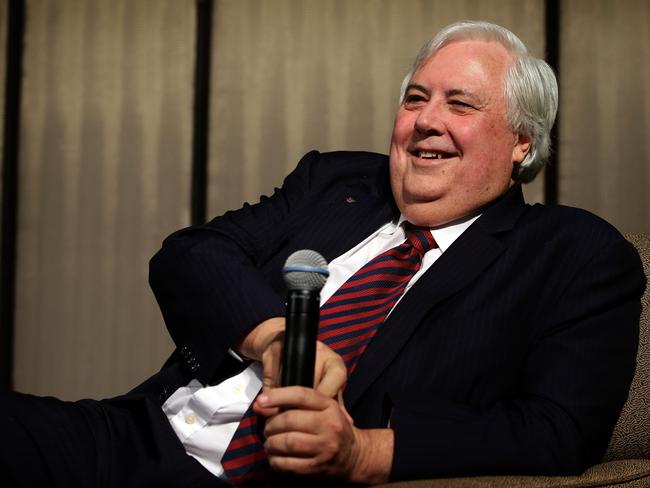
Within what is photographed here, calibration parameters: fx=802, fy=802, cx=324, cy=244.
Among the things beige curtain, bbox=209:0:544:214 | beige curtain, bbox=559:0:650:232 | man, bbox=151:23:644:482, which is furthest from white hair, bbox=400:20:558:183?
beige curtain, bbox=209:0:544:214

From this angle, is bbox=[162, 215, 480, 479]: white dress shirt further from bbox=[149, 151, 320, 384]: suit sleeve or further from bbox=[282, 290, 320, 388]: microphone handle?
bbox=[282, 290, 320, 388]: microphone handle

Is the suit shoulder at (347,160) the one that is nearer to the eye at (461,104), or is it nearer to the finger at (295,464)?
the eye at (461,104)

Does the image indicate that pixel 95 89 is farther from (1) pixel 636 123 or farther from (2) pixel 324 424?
(2) pixel 324 424

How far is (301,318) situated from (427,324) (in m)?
0.48

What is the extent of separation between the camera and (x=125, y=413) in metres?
1.49

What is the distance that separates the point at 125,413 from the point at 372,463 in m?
0.52

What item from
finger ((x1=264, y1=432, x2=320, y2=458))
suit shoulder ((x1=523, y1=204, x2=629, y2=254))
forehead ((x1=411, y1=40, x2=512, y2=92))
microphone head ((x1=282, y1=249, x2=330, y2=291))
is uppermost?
forehead ((x1=411, y1=40, x2=512, y2=92))

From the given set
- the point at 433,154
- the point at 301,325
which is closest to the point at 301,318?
the point at 301,325

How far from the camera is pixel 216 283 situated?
4.91 ft

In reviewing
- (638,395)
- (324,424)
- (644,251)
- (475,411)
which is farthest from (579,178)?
(324,424)

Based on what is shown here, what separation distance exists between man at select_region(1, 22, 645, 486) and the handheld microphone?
0.16 ft

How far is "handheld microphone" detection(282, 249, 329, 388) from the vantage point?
101cm

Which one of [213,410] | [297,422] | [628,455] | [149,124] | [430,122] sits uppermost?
[430,122]

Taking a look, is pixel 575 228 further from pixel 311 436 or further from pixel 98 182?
pixel 98 182
